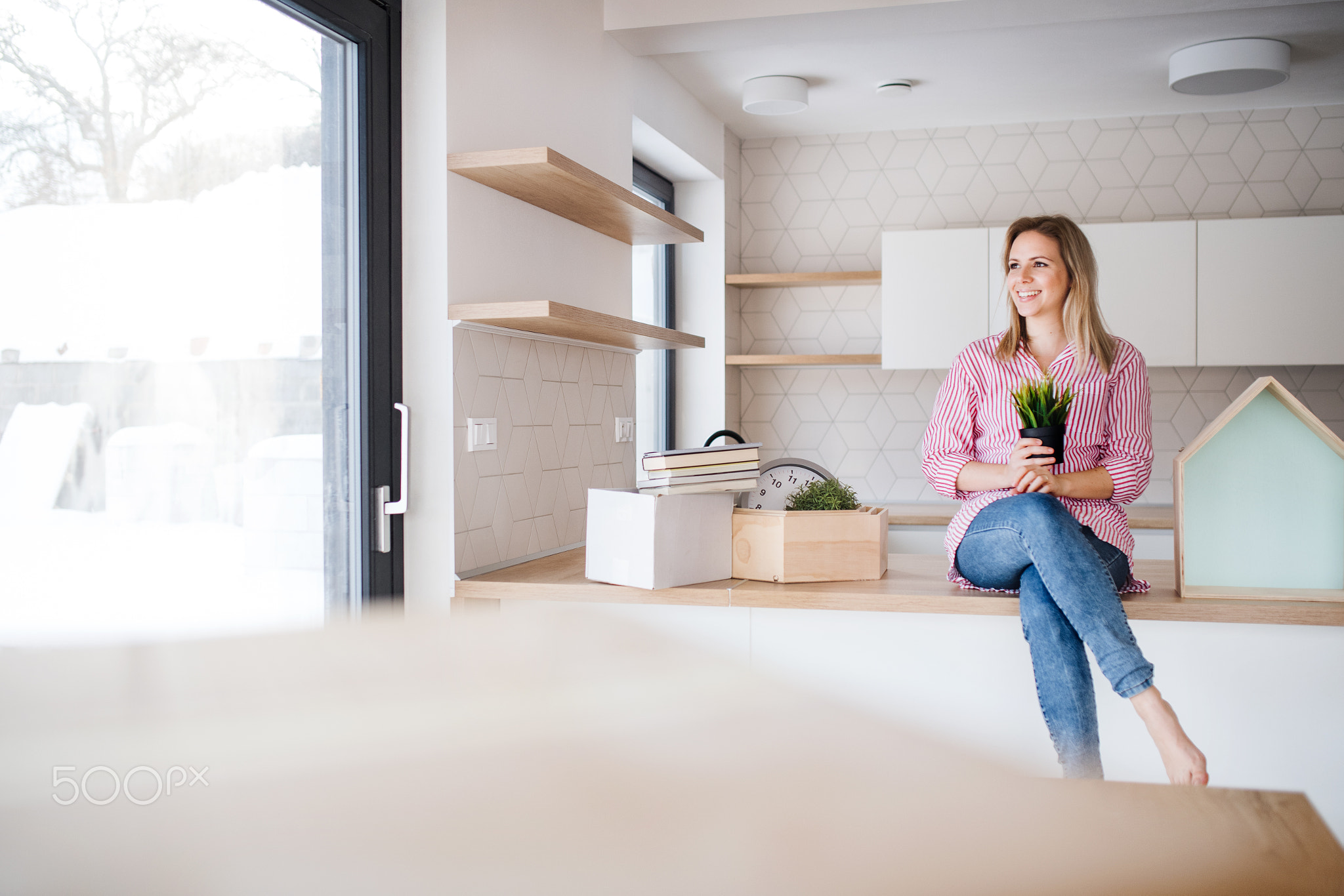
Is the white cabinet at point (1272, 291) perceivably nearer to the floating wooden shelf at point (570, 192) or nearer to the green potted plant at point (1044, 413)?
the floating wooden shelf at point (570, 192)

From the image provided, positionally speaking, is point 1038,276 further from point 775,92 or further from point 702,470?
point 775,92

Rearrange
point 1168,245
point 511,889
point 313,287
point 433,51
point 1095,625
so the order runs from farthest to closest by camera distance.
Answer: point 1168,245 < point 433,51 < point 313,287 < point 1095,625 < point 511,889

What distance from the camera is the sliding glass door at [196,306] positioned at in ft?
3.62

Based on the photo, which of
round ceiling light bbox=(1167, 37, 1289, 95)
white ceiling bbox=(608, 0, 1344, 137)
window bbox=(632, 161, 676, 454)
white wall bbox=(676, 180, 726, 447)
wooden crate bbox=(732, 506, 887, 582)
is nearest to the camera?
wooden crate bbox=(732, 506, 887, 582)

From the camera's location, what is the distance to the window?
352 cm

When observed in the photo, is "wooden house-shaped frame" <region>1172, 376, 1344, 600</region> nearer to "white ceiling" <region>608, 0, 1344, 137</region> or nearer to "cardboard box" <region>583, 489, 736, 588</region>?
"cardboard box" <region>583, 489, 736, 588</region>

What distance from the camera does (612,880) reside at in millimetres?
146

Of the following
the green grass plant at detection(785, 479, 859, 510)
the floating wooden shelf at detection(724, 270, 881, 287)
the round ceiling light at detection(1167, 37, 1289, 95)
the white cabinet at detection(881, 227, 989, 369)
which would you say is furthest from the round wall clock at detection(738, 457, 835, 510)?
the round ceiling light at detection(1167, 37, 1289, 95)

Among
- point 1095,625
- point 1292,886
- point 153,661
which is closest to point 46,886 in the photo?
point 153,661

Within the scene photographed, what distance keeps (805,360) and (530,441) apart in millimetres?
1743

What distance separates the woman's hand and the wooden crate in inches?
11.8

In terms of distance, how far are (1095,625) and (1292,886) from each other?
1.51 m

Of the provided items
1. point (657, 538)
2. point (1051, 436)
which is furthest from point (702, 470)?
point (1051, 436)

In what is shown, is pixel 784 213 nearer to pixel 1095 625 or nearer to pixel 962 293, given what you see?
pixel 962 293
